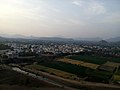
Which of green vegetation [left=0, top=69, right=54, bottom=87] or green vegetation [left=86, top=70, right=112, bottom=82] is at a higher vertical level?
green vegetation [left=86, top=70, right=112, bottom=82]

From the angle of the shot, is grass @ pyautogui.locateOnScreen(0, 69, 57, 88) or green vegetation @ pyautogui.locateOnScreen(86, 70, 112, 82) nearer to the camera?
grass @ pyautogui.locateOnScreen(0, 69, 57, 88)

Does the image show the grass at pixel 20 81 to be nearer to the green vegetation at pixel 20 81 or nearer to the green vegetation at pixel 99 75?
the green vegetation at pixel 20 81

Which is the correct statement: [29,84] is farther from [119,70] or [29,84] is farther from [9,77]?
[119,70]

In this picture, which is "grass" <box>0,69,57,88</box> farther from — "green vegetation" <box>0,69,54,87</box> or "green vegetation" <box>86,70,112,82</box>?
"green vegetation" <box>86,70,112,82</box>

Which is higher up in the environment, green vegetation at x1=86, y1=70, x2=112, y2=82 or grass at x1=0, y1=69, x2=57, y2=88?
green vegetation at x1=86, y1=70, x2=112, y2=82

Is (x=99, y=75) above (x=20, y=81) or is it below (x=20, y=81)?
above

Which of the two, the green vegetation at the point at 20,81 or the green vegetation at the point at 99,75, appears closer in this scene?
the green vegetation at the point at 20,81

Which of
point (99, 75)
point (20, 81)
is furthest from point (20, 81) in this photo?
point (99, 75)

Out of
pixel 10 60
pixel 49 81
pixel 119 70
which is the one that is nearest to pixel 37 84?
pixel 49 81

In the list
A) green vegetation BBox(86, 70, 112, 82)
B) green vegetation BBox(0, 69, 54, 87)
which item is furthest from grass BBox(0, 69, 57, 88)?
green vegetation BBox(86, 70, 112, 82)

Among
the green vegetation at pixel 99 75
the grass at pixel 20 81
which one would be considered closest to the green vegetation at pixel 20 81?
the grass at pixel 20 81

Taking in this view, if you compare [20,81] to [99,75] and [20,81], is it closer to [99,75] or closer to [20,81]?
[20,81]
